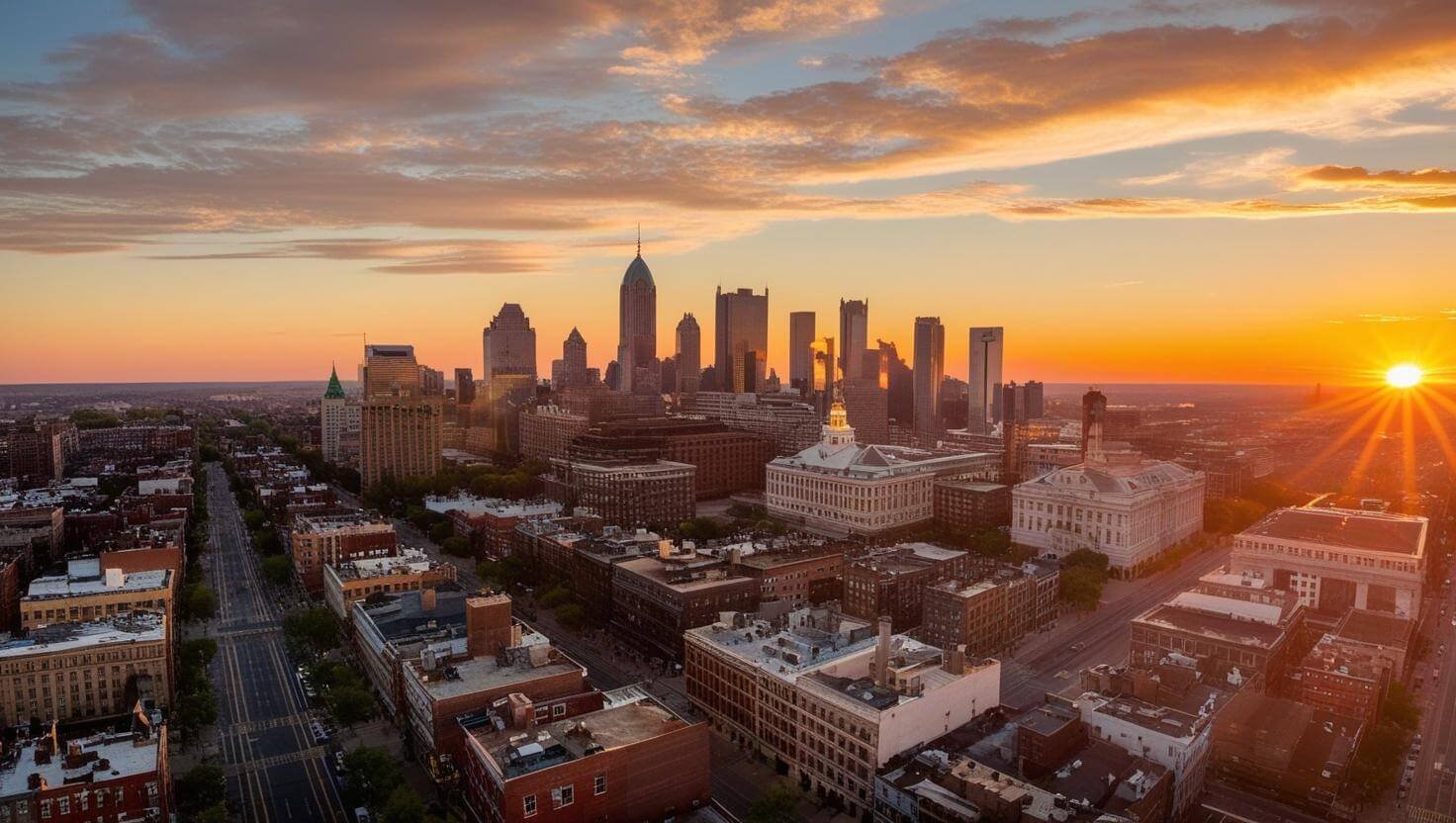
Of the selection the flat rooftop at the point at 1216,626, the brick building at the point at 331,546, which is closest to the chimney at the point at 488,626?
the brick building at the point at 331,546

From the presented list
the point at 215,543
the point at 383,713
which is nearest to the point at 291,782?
the point at 383,713

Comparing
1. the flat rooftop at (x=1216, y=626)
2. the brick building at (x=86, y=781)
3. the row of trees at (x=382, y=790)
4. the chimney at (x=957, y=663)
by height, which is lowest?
the row of trees at (x=382, y=790)

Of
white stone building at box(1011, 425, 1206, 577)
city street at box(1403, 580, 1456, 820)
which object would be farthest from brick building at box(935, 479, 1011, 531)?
city street at box(1403, 580, 1456, 820)

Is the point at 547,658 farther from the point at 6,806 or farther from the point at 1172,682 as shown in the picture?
the point at 1172,682

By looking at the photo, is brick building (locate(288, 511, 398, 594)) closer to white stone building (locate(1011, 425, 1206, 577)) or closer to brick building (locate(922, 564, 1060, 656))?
brick building (locate(922, 564, 1060, 656))

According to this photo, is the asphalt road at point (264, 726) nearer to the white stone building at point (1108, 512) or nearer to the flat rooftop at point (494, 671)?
the flat rooftop at point (494, 671)
